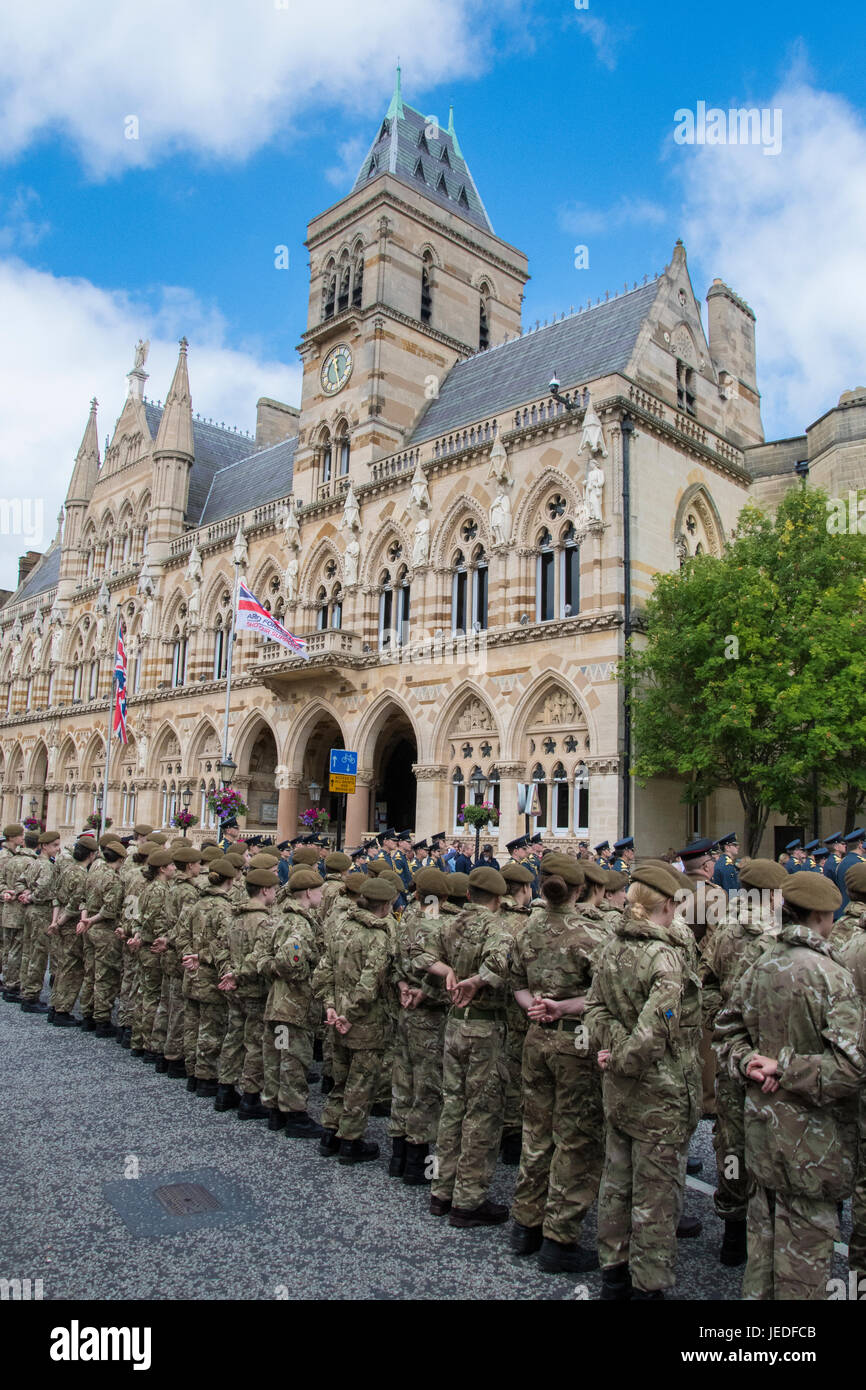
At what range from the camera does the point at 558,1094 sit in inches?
213

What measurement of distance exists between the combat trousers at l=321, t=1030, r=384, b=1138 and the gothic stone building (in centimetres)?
1341

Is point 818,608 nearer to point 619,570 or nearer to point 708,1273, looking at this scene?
point 619,570

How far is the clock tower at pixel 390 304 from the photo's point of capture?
1134 inches

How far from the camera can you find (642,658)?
65.1ft

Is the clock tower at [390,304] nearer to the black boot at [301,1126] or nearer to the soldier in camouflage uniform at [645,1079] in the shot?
the black boot at [301,1126]

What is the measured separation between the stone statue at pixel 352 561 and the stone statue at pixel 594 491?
327 inches

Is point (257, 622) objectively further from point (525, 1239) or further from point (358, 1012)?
point (525, 1239)

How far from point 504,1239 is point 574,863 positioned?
2.19m

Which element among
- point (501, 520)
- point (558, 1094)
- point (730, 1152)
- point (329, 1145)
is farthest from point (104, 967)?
point (501, 520)

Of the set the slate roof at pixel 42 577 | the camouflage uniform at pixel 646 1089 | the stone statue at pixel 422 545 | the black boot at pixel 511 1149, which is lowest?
the black boot at pixel 511 1149

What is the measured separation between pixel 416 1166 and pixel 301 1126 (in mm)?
1282

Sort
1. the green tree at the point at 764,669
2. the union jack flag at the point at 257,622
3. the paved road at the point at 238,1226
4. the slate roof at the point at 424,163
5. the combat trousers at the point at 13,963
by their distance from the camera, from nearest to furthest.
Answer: the paved road at the point at 238,1226, the combat trousers at the point at 13,963, the green tree at the point at 764,669, the union jack flag at the point at 257,622, the slate roof at the point at 424,163

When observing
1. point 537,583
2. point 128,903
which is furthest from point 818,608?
point 128,903

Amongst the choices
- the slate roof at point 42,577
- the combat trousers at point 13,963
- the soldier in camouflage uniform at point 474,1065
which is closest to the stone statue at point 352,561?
the combat trousers at point 13,963
